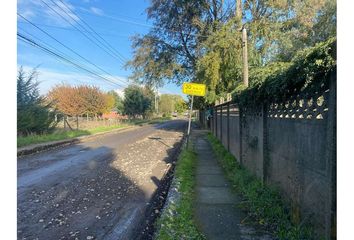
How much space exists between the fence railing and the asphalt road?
7.68 ft

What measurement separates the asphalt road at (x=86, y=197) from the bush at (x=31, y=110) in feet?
29.5

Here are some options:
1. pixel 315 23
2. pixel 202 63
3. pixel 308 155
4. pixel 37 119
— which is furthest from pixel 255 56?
pixel 308 155

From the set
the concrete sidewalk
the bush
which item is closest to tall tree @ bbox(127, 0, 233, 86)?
the bush

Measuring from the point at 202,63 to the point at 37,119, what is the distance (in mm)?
11615

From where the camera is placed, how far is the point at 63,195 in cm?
639

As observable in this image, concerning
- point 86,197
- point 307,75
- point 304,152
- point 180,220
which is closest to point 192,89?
point 86,197

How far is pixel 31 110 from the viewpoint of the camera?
19859mm

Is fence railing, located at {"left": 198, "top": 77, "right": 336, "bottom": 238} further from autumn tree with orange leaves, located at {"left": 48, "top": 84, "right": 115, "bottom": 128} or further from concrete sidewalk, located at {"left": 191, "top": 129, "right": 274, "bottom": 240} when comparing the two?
autumn tree with orange leaves, located at {"left": 48, "top": 84, "right": 115, "bottom": 128}

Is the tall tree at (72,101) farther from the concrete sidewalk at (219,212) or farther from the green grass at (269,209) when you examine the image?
the green grass at (269,209)

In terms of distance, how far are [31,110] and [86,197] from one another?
1582cm

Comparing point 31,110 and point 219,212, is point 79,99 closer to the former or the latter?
point 31,110

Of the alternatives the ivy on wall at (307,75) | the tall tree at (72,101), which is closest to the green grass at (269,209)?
the ivy on wall at (307,75)
